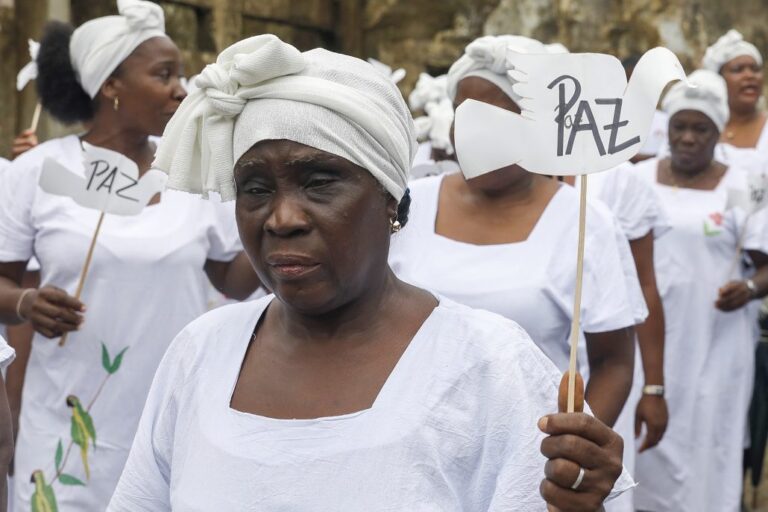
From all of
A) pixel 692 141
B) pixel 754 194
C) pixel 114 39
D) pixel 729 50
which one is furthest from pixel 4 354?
pixel 729 50

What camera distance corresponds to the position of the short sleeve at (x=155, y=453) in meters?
3.01

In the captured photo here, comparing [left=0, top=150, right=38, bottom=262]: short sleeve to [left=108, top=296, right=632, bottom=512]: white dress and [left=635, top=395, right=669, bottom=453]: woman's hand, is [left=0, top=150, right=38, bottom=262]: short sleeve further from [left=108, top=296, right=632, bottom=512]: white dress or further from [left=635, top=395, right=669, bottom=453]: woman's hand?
[left=635, top=395, right=669, bottom=453]: woman's hand

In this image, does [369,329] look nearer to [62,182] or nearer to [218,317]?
[218,317]

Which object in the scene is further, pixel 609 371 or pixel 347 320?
pixel 609 371

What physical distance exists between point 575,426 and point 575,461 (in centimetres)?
6

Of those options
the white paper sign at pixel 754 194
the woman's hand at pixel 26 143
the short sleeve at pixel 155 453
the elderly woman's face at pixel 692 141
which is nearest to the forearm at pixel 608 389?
the short sleeve at pixel 155 453

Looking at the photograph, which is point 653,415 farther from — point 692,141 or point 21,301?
point 21,301

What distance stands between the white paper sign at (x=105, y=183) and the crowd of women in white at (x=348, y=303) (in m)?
0.13

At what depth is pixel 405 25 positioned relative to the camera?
12.9 metres

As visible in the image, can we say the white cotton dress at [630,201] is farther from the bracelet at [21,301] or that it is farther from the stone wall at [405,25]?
the stone wall at [405,25]

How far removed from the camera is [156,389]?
305 centimetres

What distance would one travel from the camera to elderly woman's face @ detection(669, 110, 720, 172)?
26.2 ft

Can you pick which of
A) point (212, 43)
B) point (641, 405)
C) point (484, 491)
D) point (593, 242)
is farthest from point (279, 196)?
point (212, 43)

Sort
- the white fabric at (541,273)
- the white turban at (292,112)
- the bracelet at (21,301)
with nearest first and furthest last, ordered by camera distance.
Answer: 1. the white turban at (292,112)
2. the white fabric at (541,273)
3. the bracelet at (21,301)
